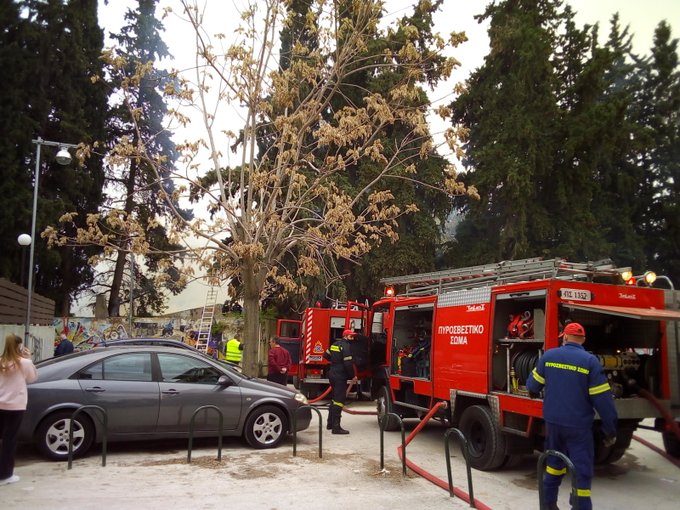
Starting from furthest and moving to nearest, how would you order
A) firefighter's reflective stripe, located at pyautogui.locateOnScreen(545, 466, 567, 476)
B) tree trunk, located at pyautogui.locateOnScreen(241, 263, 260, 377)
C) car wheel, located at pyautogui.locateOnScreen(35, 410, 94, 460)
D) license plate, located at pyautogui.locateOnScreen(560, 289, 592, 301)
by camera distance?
tree trunk, located at pyautogui.locateOnScreen(241, 263, 260, 377) → car wheel, located at pyautogui.locateOnScreen(35, 410, 94, 460) → license plate, located at pyautogui.locateOnScreen(560, 289, 592, 301) → firefighter's reflective stripe, located at pyautogui.locateOnScreen(545, 466, 567, 476)

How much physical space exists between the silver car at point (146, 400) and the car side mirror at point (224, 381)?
0.01m

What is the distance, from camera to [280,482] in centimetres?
681

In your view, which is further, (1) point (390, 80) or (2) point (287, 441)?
(1) point (390, 80)

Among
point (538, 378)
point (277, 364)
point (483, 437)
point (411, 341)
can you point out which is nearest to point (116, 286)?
point (277, 364)

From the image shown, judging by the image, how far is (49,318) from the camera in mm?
21797

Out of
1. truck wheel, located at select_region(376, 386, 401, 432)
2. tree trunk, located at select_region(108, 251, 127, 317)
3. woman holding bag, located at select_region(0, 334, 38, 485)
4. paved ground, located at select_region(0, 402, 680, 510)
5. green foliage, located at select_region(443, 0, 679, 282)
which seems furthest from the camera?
tree trunk, located at select_region(108, 251, 127, 317)

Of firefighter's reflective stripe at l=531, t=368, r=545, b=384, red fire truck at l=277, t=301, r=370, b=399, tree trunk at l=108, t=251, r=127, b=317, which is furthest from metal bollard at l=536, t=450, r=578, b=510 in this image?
tree trunk at l=108, t=251, r=127, b=317

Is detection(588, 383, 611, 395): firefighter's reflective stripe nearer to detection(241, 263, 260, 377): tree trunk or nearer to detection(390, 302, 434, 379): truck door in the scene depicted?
detection(390, 302, 434, 379): truck door

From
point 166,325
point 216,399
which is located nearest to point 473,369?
point 216,399

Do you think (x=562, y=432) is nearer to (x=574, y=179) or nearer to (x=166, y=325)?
(x=574, y=179)

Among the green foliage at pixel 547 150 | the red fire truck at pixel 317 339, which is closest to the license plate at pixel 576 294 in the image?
the red fire truck at pixel 317 339

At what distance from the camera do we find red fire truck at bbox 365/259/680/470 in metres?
7.03

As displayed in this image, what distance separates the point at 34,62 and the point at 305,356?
17.3 metres

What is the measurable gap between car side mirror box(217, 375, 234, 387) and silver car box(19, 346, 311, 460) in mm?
15
